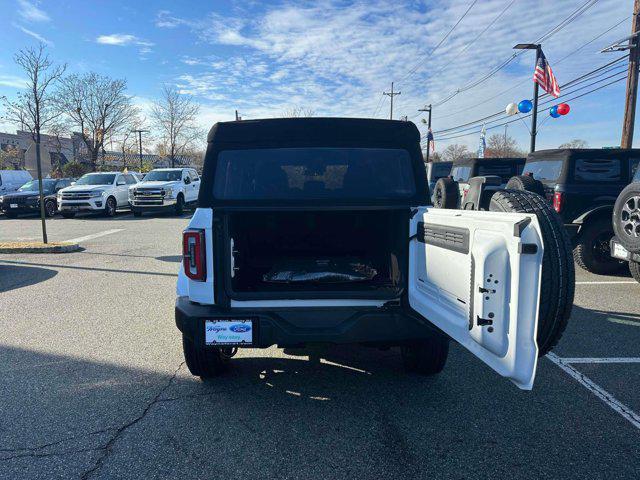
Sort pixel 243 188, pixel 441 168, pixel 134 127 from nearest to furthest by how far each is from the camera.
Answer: pixel 243 188 → pixel 441 168 → pixel 134 127

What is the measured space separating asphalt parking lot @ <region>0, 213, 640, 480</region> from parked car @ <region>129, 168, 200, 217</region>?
12.9 metres

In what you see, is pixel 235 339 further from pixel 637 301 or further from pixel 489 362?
pixel 637 301

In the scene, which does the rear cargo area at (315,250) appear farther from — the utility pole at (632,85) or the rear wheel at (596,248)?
the utility pole at (632,85)

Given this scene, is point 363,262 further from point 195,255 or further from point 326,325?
point 195,255

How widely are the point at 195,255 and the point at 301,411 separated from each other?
1.32 m

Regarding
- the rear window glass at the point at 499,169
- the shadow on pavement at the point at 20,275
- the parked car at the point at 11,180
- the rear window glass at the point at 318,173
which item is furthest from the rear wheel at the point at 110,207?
the rear window glass at the point at 318,173

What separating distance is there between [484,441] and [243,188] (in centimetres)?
240

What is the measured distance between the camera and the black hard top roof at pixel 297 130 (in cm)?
332

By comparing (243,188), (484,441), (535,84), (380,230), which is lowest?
(484,441)

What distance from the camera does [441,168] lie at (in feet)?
67.2

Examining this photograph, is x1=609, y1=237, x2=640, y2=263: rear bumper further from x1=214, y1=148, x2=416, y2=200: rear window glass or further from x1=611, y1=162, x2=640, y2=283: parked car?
x1=214, y1=148, x2=416, y2=200: rear window glass

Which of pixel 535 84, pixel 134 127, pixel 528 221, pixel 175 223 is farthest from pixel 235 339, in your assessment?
pixel 134 127

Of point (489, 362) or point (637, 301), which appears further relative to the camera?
point (637, 301)

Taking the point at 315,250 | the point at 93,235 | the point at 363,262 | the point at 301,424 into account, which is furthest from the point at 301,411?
the point at 93,235
